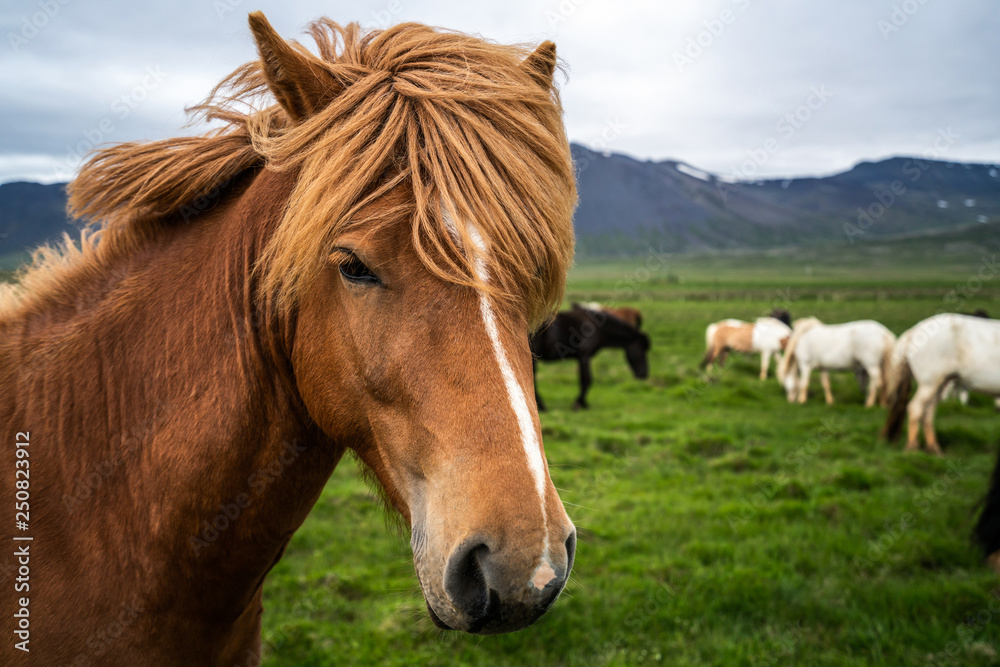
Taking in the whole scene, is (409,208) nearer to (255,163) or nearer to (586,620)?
(255,163)

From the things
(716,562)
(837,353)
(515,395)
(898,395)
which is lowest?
(716,562)

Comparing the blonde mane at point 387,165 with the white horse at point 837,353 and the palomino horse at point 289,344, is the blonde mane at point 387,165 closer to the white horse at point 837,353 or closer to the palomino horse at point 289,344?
the palomino horse at point 289,344

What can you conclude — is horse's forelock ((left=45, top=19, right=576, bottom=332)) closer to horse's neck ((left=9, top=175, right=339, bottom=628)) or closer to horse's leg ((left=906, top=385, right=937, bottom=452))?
horse's neck ((left=9, top=175, right=339, bottom=628))

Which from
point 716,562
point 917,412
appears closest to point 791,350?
point 917,412

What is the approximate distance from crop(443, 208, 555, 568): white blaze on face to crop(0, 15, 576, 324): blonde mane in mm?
18

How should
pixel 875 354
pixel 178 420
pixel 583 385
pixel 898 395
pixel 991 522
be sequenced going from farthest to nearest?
pixel 583 385 < pixel 875 354 < pixel 898 395 < pixel 991 522 < pixel 178 420

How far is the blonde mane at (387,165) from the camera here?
5.04 feet

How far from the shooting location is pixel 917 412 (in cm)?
970

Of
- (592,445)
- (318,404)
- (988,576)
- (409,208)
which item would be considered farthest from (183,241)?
(592,445)

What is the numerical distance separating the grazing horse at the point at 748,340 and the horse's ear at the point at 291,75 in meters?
18.3

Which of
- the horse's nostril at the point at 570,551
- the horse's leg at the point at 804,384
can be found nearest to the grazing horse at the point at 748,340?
the horse's leg at the point at 804,384

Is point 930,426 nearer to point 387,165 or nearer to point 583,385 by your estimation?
point 583,385

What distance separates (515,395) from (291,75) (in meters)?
1.21

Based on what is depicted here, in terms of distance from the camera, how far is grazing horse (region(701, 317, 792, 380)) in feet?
60.5
